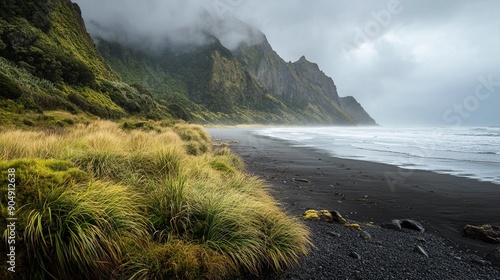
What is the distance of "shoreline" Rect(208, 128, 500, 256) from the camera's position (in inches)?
276

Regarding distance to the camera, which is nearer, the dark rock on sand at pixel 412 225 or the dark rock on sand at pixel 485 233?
the dark rock on sand at pixel 485 233

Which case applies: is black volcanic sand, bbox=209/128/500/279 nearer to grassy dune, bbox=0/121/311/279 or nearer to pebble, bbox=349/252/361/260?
pebble, bbox=349/252/361/260

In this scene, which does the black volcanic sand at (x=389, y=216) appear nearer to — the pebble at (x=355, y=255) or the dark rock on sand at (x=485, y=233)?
the pebble at (x=355, y=255)

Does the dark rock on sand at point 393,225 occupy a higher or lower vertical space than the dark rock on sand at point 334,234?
lower

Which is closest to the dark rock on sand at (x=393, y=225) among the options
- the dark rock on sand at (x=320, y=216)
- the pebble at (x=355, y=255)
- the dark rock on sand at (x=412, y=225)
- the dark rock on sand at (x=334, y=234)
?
the dark rock on sand at (x=412, y=225)

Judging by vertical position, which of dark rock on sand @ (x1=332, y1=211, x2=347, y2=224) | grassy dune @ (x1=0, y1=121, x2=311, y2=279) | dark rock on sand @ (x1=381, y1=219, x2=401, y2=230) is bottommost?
dark rock on sand @ (x1=381, y1=219, x2=401, y2=230)

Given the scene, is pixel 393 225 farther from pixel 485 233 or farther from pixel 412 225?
pixel 485 233

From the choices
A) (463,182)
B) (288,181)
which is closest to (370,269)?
(288,181)

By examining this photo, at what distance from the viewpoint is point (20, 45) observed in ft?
115

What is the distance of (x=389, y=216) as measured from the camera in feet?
24.2

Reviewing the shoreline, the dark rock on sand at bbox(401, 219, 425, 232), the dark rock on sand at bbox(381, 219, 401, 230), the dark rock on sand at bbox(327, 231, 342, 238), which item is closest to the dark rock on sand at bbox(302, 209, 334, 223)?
the shoreline

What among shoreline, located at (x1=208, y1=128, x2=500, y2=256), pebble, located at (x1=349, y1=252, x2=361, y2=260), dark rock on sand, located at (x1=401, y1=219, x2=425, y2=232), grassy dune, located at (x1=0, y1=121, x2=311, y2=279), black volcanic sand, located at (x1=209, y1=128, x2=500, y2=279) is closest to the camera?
grassy dune, located at (x1=0, y1=121, x2=311, y2=279)

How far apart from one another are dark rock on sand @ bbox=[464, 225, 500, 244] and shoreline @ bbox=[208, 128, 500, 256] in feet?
0.62

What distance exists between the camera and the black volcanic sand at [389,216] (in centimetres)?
434
